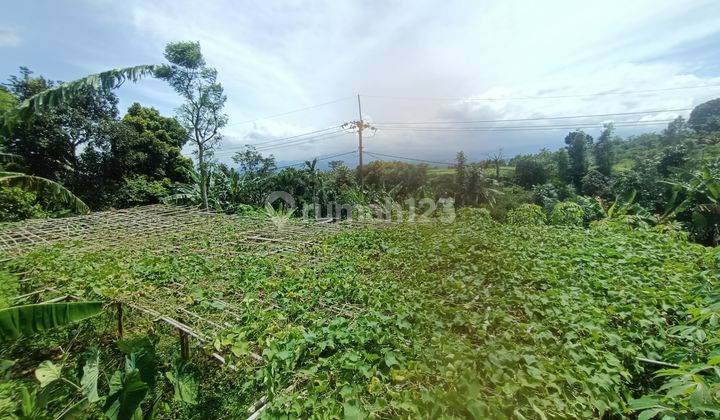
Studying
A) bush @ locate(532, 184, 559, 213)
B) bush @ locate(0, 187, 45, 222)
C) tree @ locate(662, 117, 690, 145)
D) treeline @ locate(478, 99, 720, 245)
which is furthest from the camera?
tree @ locate(662, 117, 690, 145)

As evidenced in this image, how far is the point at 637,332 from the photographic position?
2.36 m

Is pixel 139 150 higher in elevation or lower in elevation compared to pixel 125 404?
higher

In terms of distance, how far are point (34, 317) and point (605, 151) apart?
3918 centimetres

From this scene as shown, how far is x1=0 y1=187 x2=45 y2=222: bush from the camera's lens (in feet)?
32.9

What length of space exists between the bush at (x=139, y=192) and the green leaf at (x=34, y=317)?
478 inches

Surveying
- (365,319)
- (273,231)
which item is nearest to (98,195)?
(273,231)

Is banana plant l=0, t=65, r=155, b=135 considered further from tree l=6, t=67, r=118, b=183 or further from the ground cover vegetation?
tree l=6, t=67, r=118, b=183

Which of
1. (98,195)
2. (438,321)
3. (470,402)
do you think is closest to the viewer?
(470,402)

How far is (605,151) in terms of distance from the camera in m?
31.4

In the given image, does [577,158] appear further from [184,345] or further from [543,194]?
[184,345]

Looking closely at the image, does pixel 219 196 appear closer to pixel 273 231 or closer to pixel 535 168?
pixel 273 231

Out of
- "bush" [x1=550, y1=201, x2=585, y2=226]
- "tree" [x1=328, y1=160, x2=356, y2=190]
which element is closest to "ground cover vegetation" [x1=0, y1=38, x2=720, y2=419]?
"bush" [x1=550, y1=201, x2=585, y2=226]

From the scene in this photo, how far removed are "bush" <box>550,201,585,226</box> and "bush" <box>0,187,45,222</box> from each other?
52.8ft

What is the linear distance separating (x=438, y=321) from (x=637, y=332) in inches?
54.7
